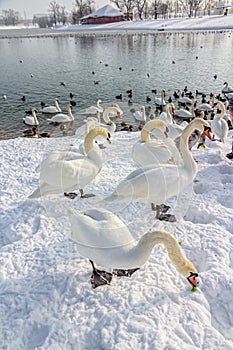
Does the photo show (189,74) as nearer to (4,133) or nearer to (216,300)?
(4,133)

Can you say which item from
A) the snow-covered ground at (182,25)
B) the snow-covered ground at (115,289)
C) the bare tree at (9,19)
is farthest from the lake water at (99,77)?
the bare tree at (9,19)

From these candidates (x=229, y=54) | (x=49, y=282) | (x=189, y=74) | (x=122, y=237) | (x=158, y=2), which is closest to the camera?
(x=122, y=237)

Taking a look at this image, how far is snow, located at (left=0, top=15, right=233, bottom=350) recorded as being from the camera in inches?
136

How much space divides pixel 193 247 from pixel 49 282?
230 cm

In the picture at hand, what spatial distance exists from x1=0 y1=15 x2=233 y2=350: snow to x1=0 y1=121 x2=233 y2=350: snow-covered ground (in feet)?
0.04

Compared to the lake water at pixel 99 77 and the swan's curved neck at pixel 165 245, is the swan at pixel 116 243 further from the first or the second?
the lake water at pixel 99 77

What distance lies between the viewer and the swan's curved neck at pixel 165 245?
371cm

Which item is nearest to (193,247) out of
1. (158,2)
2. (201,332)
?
(201,332)

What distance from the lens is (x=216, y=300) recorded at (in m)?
3.92

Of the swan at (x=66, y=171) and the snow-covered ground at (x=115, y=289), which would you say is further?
the swan at (x=66, y=171)

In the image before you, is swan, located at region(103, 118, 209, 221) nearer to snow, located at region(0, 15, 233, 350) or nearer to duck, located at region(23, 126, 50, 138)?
snow, located at region(0, 15, 233, 350)

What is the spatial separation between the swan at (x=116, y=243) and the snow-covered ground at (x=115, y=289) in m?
0.40

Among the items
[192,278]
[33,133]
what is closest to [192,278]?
[192,278]

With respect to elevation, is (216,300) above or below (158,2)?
below
